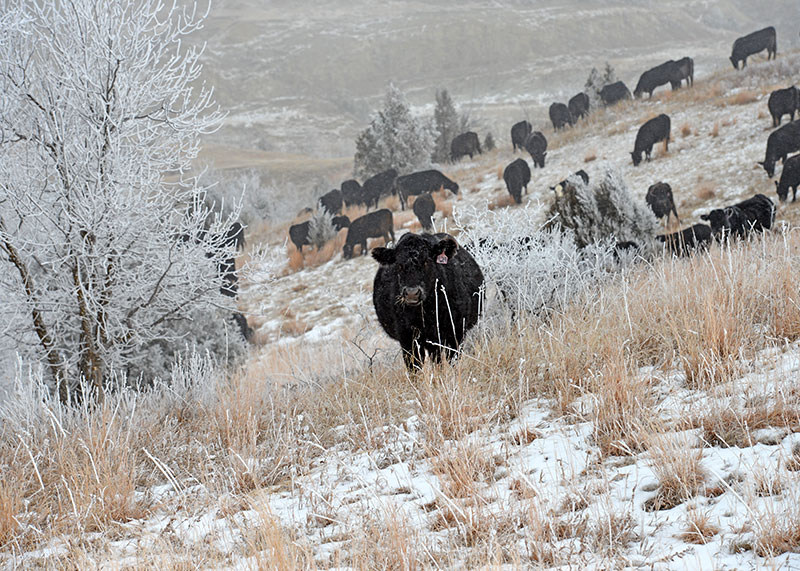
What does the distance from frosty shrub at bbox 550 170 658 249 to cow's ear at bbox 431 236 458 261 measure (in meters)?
6.29

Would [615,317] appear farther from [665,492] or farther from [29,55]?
[29,55]

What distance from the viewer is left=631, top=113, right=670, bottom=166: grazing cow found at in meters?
17.8

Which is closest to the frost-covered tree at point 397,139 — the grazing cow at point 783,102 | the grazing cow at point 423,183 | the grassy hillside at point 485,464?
the grazing cow at point 423,183

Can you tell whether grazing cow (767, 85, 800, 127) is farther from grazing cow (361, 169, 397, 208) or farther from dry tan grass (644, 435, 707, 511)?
dry tan grass (644, 435, 707, 511)

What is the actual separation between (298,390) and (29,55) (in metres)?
5.01

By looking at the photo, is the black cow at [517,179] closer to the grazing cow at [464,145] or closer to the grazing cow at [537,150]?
the grazing cow at [537,150]

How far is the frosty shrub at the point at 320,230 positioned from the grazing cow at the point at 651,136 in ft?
37.5

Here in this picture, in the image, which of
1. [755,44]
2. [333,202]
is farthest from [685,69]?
[333,202]

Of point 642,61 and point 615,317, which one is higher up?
point 642,61

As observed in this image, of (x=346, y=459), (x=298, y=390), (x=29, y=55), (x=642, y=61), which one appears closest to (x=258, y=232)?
(x=29, y=55)

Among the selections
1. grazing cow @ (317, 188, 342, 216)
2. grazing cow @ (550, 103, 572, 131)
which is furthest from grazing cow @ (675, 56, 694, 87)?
grazing cow @ (317, 188, 342, 216)

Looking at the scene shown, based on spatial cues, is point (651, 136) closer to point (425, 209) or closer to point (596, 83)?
point (425, 209)

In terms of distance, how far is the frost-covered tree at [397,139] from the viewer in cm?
2942

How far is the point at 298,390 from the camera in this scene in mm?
4992
